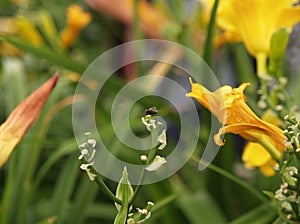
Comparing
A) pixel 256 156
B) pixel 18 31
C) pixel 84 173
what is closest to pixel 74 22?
pixel 84 173

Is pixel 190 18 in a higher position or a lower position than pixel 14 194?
higher

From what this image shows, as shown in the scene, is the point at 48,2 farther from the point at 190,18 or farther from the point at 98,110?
the point at 98,110

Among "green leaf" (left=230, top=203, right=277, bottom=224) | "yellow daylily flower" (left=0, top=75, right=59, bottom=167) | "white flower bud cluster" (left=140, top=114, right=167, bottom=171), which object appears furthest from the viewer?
"green leaf" (left=230, top=203, right=277, bottom=224)

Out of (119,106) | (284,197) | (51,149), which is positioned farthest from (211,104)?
(51,149)

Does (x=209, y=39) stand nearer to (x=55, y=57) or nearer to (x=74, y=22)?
(x=55, y=57)

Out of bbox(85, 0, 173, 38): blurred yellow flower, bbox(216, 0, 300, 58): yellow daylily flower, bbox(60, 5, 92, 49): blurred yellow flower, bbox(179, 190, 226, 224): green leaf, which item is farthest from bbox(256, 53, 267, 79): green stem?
bbox(85, 0, 173, 38): blurred yellow flower

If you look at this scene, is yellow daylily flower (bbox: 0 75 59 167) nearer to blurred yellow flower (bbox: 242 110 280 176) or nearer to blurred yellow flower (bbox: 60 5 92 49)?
blurred yellow flower (bbox: 242 110 280 176)
